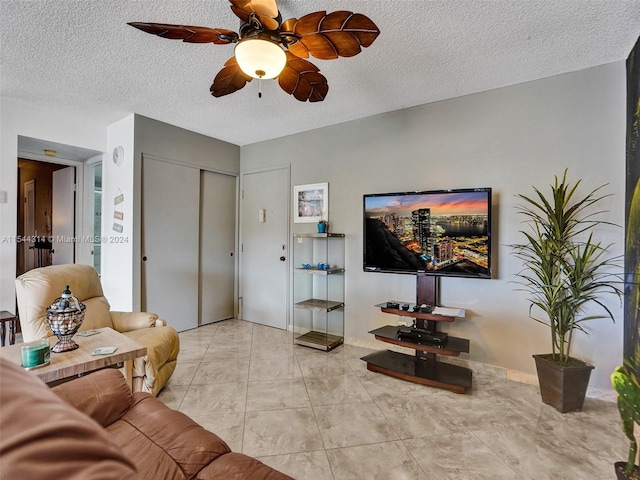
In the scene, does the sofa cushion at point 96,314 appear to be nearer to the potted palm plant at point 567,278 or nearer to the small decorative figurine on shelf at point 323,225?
the small decorative figurine on shelf at point 323,225

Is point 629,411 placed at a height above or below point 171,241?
below

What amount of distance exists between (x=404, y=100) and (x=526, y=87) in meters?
1.04

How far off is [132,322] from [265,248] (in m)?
2.08

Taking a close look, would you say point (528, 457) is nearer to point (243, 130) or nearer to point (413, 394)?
point (413, 394)

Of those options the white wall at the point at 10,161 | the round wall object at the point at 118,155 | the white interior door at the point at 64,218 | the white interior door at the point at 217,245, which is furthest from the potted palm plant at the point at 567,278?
the white interior door at the point at 64,218

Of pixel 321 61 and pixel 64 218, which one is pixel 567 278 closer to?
pixel 321 61

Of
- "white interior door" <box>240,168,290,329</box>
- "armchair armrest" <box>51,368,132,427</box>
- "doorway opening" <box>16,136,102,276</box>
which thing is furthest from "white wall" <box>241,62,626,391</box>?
"doorway opening" <box>16,136,102,276</box>

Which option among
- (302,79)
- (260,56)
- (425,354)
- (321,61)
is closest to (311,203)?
(321,61)

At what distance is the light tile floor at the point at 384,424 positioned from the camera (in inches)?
66.8

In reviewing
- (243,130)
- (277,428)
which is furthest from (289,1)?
(277,428)

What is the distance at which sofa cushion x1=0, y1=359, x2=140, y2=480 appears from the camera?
0.40 m

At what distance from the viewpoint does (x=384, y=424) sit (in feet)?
6.81

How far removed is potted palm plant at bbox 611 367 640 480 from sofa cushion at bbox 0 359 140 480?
5.84ft

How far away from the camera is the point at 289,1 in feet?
6.03
